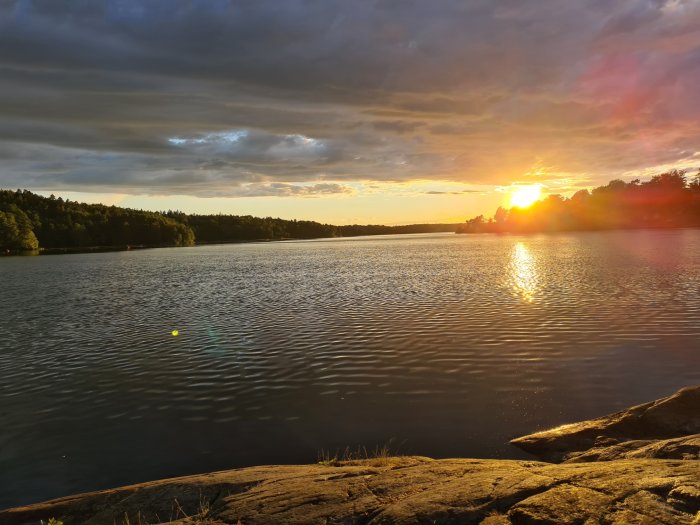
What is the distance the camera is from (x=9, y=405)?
20.2 m

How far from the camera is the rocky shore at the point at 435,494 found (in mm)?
7918

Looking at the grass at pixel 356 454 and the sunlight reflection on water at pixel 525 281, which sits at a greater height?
the sunlight reflection on water at pixel 525 281

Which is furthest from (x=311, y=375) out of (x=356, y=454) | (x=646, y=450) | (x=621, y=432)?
(x=646, y=450)

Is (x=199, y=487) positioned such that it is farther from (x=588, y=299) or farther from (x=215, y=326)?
(x=588, y=299)

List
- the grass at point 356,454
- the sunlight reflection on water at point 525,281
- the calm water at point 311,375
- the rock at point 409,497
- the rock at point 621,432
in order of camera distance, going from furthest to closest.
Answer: the sunlight reflection on water at point 525,281, the calm water at point 311,375, the grass at point 356,454, the rock at point 621,432, the rock at point 409,497

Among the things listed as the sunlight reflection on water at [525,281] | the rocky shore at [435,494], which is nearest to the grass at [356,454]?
the rocky shore at [435,494]

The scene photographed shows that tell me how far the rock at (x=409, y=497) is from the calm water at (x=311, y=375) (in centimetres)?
289

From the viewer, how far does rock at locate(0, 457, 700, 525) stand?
7.88 meters

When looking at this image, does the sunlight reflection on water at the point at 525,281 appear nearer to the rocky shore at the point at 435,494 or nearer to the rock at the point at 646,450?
the rock at the point at 646,450

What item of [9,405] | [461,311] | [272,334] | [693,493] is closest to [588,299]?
[461,311]

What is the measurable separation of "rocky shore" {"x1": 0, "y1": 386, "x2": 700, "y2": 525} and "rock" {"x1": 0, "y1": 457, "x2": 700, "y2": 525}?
22 millimetres

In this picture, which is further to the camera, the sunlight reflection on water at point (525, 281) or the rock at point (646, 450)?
the sunlight reflection on water at point (525, 281)

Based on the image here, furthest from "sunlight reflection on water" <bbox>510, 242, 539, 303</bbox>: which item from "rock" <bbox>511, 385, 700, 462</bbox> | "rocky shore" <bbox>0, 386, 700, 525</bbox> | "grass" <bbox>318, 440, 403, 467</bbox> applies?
"rocky shore" <bbox>0, 386, 700, 525</bbox>

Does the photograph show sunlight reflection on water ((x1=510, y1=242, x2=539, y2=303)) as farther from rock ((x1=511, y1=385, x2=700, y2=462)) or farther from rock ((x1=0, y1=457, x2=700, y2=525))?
rock ((x1=0, y1=457, x2=700, y2=525))
